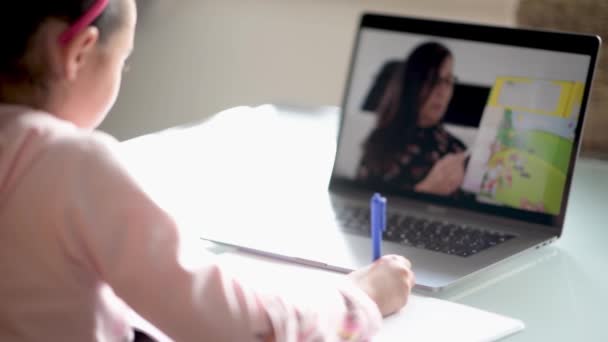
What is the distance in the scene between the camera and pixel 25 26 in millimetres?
664

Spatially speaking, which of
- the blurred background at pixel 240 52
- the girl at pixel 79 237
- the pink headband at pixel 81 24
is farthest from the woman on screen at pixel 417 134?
the blurred background at pixel 240 52

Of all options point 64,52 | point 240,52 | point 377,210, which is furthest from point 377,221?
point 240,52

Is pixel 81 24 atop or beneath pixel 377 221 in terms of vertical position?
atop

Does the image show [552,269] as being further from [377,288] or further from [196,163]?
[196,163]

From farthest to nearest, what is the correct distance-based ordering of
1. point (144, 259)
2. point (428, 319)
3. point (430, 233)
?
1. point (430, 233)
2. point (428, 319)
3. point (144, 259)

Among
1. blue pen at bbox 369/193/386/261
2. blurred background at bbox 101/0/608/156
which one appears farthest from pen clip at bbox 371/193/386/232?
blurred background at bbox 101/0/608/156

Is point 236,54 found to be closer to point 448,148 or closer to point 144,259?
point 448,148

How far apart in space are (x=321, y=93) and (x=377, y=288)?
146 centimetres

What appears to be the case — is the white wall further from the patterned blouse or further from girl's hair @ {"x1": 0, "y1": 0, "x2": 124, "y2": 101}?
Answer: girl's hair @ {"x1": 0, "y1": 0, "x2": 124, "y2": 101}

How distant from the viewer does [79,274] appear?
25.6 inches

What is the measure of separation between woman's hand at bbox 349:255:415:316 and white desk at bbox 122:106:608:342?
0.07 meters

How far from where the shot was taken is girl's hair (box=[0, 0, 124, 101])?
66 centimetres

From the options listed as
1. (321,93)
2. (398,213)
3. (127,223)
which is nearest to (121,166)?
(127,223)

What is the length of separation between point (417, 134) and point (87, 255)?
548mm
